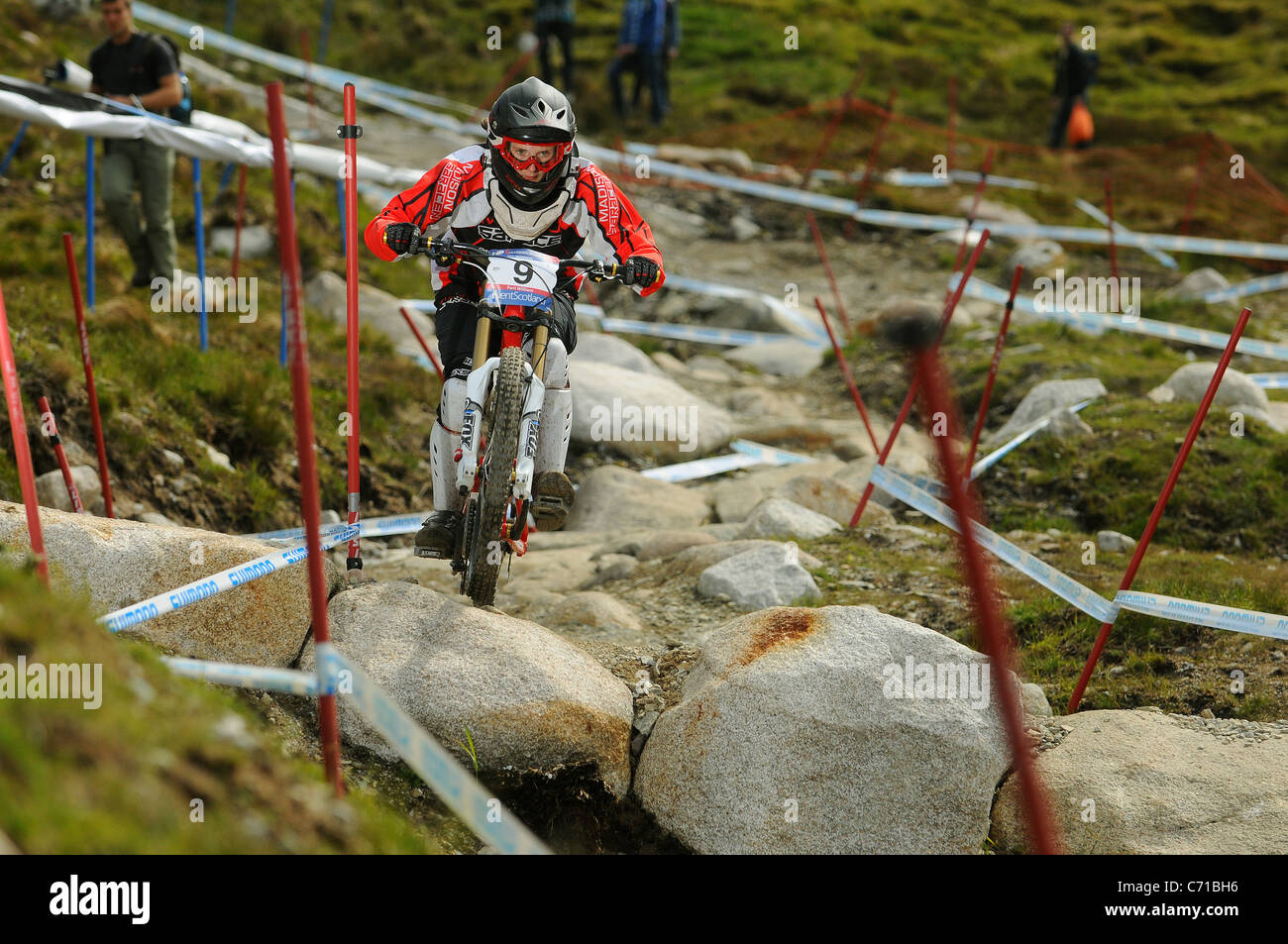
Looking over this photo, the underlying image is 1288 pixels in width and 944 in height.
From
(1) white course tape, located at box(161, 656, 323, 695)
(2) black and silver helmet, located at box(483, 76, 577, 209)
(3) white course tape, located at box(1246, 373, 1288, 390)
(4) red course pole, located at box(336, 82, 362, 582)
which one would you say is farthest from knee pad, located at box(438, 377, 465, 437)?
(3) white course tape, located at box(1246, 373, 1288, 390)

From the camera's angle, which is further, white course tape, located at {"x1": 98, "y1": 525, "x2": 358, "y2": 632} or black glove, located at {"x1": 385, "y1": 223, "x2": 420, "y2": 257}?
black glove, located at {"x1": 385, "y1": 223, "x2": 420, "y2": 257}

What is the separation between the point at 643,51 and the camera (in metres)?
20.1

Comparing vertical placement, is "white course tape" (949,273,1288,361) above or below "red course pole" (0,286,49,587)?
below

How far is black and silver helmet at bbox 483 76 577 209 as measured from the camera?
5359mm

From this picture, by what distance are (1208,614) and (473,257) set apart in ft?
11.7

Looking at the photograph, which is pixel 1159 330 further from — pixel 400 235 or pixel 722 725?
pixel 722 725

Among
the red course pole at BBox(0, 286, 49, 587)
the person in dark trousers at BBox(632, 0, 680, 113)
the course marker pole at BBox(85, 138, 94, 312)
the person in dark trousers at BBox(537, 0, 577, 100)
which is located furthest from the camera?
the person in dark trousers at BBox(632, 0, 680, 113)

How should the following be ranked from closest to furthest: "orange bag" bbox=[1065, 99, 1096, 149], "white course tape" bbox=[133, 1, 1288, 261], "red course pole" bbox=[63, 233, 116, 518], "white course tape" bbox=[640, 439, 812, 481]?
"red course pole" bbox=[63, 233, 116, 518] → "white course tape" bbox=[640, 439, 812, 481] → "white course tape" bbox=[133, 1, 1288, 261] → "orange bag" bbox=[1065, 99, 1096, 149]

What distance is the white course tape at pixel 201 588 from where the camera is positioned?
4059 mm

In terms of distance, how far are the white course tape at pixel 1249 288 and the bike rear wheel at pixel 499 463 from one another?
11703 millimetres

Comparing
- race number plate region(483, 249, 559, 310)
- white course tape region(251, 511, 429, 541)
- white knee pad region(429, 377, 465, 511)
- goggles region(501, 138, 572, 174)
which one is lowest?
white course tape region(251, 511, 429, 541)

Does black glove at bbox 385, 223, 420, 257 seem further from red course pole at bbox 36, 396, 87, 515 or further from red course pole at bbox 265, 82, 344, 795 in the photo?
red course pole at bbox 265, 82, 344, 795
